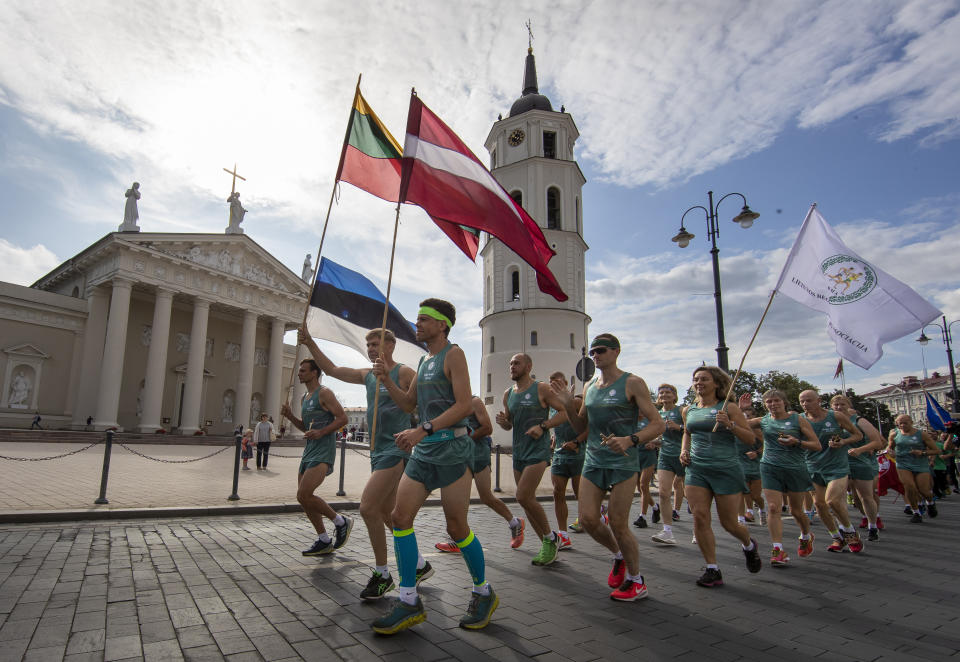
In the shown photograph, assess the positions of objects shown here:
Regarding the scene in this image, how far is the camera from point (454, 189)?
5.59 meters

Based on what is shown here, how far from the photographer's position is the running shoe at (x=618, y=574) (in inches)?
188

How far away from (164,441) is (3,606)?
3165 cm

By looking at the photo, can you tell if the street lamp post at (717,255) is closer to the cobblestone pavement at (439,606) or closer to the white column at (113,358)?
the cobblestone pavement at (439,606)

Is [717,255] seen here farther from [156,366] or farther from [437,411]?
[156,366]

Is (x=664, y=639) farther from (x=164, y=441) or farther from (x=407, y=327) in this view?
(x=164, y=441)

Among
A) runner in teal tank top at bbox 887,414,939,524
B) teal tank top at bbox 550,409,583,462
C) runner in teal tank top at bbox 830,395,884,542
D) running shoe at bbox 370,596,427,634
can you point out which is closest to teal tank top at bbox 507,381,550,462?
teal tank top at bbox 550,409,583,462

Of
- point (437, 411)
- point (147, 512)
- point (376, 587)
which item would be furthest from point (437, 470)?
point (147, 512)

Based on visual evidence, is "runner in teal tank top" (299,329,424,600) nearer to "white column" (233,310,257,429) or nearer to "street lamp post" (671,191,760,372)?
"street lamp post" (671,191,760,372)

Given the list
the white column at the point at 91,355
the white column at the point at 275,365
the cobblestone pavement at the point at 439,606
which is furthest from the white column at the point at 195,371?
the cobblestone pavement at the point at 439,606

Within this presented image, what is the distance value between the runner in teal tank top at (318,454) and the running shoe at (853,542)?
20.2 feet

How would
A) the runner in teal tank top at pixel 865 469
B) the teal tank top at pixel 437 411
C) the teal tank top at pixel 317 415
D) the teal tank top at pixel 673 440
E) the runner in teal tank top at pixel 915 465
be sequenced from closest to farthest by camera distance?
1. the teal tank top at pixel 437 411
2. the teal tank top at pixel 317 415
3. the runner in teal tank top at pixel 865 469
4. the teal tank top at pixel 673 440
5. the runner in teal tank top at pixel 915 465

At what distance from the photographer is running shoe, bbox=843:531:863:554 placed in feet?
22.8

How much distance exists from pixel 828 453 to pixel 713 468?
3.14 metres

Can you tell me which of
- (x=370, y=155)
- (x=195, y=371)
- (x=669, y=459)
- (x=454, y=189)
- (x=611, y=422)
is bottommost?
(x=669, y=459)
